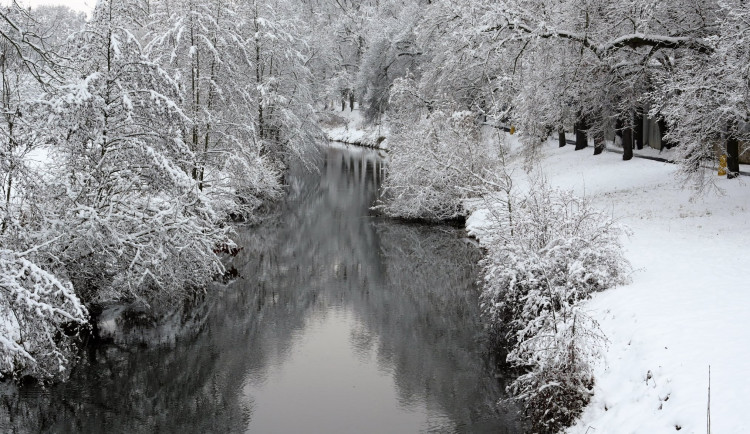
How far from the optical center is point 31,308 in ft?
27.2

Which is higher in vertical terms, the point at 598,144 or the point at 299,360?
the point at 598,144

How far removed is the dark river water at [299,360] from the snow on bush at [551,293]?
0.74 meters

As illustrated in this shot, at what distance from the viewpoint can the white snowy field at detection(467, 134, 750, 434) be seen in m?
7.78

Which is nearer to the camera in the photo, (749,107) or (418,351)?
(418,351)

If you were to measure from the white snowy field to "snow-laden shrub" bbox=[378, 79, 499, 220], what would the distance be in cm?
956

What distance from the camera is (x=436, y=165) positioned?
26.3 meters

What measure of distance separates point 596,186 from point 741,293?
14458 mm

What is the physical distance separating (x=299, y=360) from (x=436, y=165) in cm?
1478

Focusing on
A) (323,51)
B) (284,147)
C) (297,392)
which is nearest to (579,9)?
(297,392)

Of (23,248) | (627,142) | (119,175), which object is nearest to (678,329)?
(23,248)

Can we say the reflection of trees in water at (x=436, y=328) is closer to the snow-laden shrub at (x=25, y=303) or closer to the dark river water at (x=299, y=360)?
the dark river water at (x=299, y=360)

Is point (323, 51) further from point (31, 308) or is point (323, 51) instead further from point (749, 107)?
point (31, 308)

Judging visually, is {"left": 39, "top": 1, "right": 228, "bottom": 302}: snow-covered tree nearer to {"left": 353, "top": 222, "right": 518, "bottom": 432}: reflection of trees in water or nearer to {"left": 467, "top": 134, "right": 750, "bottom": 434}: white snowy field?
{"left": 353, "top": 222, "right": 518, "bottom": 432}: reflection of trees in water

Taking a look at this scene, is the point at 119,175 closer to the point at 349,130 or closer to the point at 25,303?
the point at 25,303
